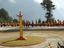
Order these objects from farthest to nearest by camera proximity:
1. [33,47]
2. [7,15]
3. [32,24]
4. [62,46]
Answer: [7,15], [32,24], [33,47], [62,46]

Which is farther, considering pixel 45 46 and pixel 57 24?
pixel 57 24

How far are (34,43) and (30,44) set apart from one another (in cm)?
42

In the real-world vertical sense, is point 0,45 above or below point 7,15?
below

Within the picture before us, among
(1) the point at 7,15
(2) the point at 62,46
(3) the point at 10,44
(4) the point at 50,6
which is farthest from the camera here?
(1) the point at 7,15

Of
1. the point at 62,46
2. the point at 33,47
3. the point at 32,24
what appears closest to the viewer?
the point at 62,46

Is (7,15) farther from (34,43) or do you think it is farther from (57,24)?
(34,43)

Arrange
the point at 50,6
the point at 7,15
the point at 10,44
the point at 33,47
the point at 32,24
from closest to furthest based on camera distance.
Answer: the point at 33,47 < the point at 10,44 < the point at 32,24 < the point at 50,6 < the point at 7,15

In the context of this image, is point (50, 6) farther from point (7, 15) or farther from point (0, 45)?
point (0, 45)

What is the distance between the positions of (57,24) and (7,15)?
5413 centimetres

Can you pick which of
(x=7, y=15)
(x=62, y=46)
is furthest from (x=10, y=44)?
(x=7, y=15)

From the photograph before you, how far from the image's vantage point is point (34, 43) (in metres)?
14.9

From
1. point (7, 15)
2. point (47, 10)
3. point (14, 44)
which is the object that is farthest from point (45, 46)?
point (7, 15)

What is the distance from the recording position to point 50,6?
2109 inches

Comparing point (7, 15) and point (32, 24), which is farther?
point (7, 15)
